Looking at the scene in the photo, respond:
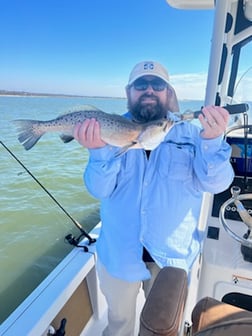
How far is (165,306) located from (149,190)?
1.65 ft

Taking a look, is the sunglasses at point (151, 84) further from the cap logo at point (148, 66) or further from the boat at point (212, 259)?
the boat at point (212, 259)

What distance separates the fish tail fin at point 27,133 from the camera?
3.57ft

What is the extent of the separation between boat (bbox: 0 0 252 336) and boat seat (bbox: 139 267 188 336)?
0.01 m

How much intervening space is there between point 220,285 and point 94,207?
3.05 metres

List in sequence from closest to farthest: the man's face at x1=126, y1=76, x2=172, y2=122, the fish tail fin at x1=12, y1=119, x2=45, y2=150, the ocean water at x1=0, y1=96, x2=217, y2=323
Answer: the fish tail fin at x1=12, y1=119, x2=45, y2=150
the man's face at x1=126, y1=76, x2=172, y2=122
the ocean water at x1=0, y1=96, x2=217, y2=323

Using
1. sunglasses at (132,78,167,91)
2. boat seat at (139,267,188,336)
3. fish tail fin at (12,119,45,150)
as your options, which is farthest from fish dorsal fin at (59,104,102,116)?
boat seat at (139,267,188,336)

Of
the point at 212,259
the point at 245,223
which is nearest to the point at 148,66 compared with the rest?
the point at 245,223

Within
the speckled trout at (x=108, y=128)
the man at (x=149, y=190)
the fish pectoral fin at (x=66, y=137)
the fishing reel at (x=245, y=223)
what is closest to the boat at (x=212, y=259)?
the fishing reel at (x=245, y=223)

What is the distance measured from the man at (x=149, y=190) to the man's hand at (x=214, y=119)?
0.36ft

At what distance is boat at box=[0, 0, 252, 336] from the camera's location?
1215 millimetres

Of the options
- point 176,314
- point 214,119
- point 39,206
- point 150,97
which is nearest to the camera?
point 176,314

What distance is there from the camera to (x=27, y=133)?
3.59 ft

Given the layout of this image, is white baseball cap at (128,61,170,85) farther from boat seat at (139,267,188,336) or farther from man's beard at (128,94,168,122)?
boat seat at (139,267,188,336)

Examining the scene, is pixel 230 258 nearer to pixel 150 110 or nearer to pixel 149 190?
pixel 149 190
